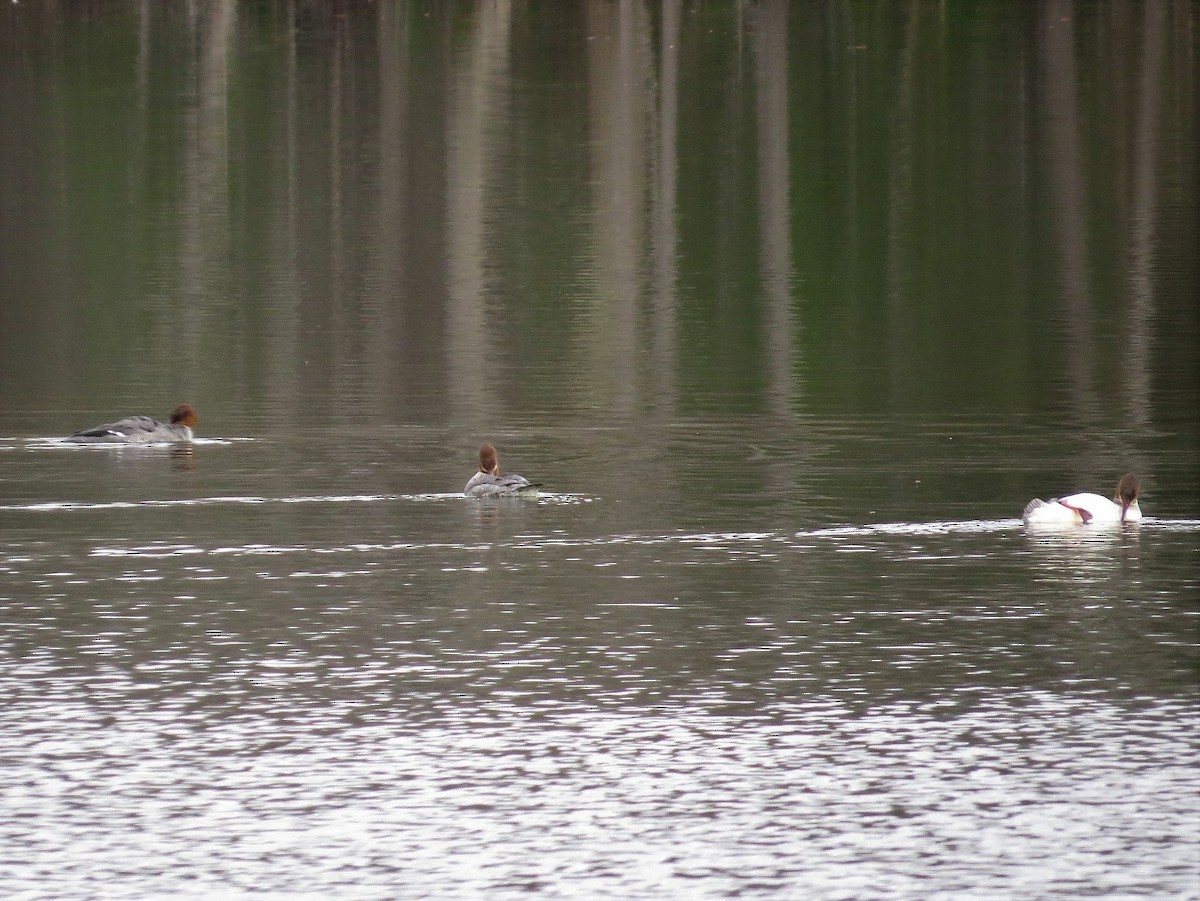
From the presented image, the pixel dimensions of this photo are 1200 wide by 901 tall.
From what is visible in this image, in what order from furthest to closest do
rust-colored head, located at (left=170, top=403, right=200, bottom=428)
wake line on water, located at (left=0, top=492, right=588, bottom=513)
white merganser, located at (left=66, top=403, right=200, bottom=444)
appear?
rust-colored head, located at (left=170, top=403, right=200, bottom=428) → white merganser, located at (left=66, top=403, right=200, bottom=444) → wake line on water, located at (left=0, top=492, right=588, bottom=513)

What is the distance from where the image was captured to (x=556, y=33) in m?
103

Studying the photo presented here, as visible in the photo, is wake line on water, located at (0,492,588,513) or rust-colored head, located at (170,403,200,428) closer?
wake line on water, located at (0,492,588,513)

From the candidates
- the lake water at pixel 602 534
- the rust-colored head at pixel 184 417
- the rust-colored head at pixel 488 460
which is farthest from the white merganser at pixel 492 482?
the rust-colored head at pixel 184 417

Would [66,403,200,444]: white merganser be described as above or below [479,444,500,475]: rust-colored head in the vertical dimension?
above

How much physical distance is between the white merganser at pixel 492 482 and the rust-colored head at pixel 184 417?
15.4 ft

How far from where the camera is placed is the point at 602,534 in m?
20.7

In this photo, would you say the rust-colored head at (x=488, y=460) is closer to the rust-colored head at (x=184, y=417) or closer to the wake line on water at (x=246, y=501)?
the wake line on water at (x=246, y=501)

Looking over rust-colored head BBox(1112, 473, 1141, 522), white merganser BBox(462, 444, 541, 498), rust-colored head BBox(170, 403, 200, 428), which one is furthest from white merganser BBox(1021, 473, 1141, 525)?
rust-colored head BBox(170, 403, 200, 428)

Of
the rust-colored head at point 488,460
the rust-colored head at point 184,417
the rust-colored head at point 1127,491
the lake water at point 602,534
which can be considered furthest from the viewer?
the rust-colored head at point 184,417

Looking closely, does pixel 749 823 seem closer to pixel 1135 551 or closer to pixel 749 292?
pixel 1135 551

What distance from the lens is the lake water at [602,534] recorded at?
41.2 feet

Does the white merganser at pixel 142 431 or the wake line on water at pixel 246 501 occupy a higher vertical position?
the white merganser at pixel 142 431

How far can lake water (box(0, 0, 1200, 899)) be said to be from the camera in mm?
Answer: 12547

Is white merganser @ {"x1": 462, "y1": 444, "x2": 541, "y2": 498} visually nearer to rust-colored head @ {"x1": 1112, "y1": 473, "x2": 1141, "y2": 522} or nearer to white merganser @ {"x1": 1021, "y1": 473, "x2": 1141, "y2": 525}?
white merganser @ {"x1": 1021, "y1": 473, "x2": 1141, "y2": 525}
